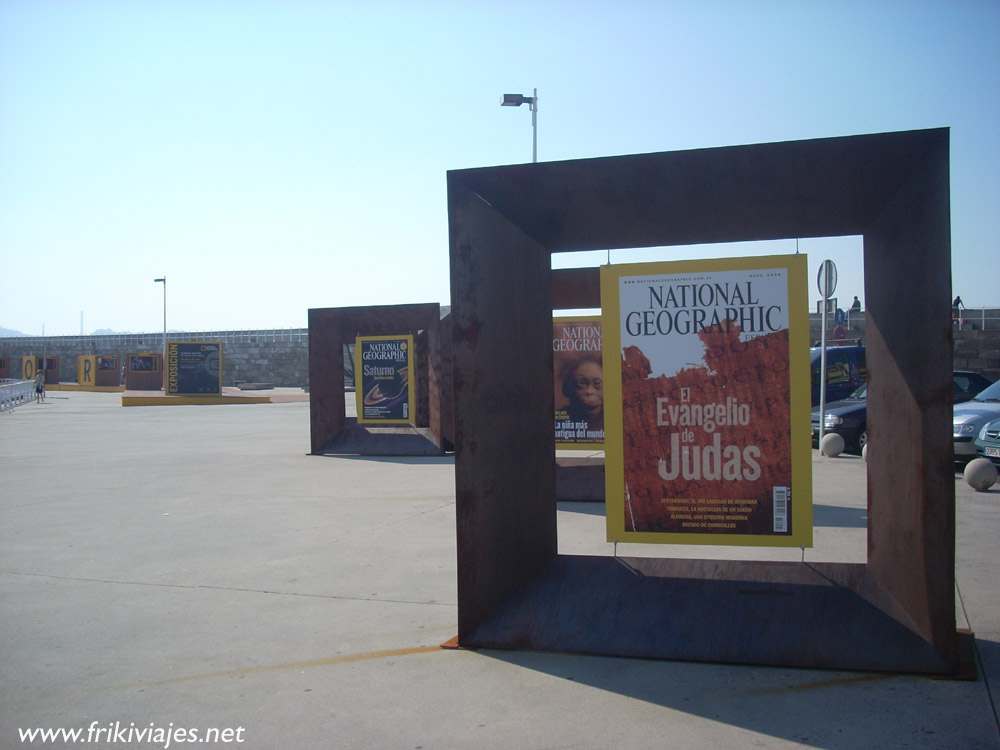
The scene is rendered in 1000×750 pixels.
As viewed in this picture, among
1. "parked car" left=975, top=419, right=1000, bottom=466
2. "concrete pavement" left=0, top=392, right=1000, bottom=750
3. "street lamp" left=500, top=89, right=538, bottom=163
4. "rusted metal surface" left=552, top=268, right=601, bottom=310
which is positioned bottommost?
"concrete pavement" left=0, top=392, right=1000, bottom=750

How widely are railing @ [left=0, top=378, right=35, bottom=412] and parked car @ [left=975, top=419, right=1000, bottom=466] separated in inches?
1279

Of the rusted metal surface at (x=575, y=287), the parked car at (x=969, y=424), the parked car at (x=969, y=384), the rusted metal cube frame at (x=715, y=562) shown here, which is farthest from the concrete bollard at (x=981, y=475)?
the rusted metal cube frame at (x=715, y=562)

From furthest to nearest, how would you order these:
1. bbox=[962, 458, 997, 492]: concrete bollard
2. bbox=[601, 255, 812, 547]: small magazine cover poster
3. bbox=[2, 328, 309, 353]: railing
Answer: bbox=[2, 328, 309, 353]: railing
bbox=[962, 458, 997, 492]: concrete bollard
bbox=[601, 255, 812, 547]: small magazine cover poster

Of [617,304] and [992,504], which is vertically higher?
[617,304]

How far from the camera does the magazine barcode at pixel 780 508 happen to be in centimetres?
489

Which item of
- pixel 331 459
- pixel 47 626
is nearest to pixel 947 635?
pixel 47 626

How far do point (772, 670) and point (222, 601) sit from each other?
351 cm

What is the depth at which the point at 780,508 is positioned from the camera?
490cm

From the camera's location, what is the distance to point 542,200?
4742 mm

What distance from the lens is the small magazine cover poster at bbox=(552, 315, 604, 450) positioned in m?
10.2

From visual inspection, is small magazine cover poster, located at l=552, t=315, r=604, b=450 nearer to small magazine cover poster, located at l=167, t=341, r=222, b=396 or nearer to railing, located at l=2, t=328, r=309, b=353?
small magazine cover poster, located at l=167, t=341, r=222, b=396

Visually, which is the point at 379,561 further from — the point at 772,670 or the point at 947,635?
the point at 947,635

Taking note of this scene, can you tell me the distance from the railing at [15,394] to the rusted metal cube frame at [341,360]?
22686 millimetres

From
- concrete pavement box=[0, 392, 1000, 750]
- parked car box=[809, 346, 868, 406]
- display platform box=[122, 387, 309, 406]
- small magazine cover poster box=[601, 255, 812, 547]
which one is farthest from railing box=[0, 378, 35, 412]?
small magazine cover poster box=[601, 255, 812, 547]
